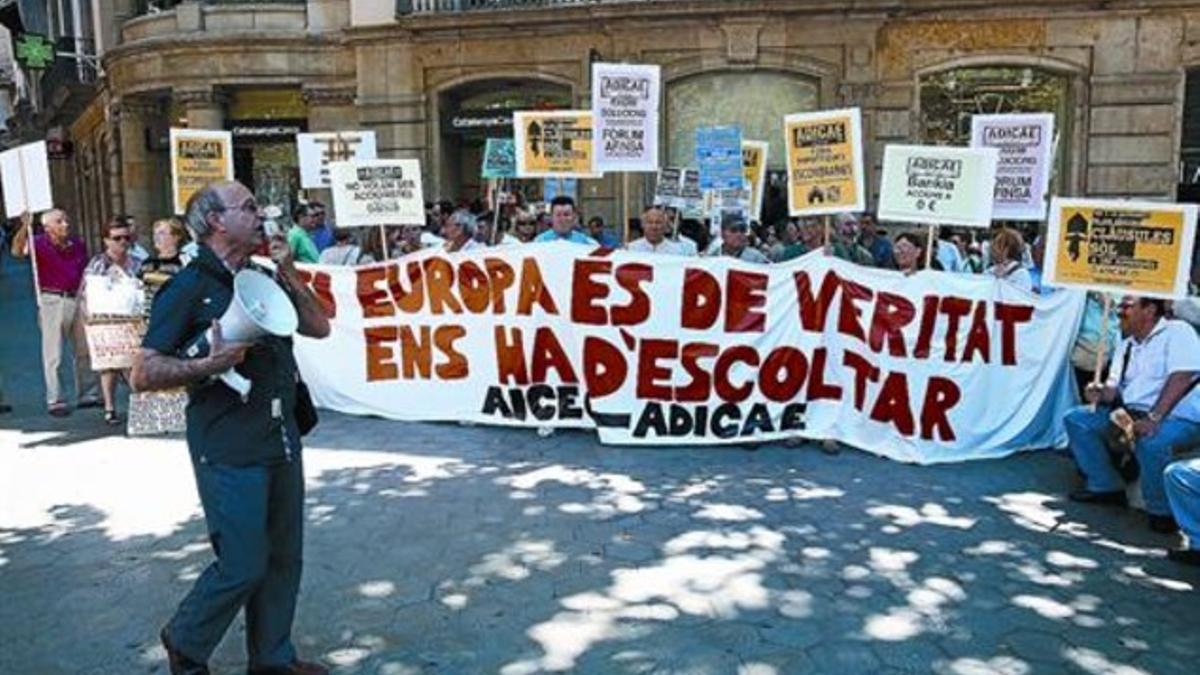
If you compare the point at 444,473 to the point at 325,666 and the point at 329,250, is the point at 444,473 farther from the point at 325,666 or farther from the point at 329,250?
the point at 329,250

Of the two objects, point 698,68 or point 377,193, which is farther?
point 698,68

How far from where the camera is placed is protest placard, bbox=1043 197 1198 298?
20.2 feet

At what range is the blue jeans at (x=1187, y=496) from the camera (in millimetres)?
5102

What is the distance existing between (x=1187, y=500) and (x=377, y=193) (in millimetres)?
6704

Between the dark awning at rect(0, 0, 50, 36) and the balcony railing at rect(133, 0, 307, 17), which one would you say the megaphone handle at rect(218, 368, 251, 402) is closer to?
the balcony railing at rect(133, 0, 307, 17)

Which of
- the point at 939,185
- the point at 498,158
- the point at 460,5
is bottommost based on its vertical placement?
the point at 939,185

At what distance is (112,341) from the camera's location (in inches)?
336

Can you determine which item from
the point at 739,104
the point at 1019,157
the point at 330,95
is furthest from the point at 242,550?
the point at 330,95

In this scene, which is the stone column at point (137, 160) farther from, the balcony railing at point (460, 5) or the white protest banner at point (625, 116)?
the white protest banner at point (625, 116)

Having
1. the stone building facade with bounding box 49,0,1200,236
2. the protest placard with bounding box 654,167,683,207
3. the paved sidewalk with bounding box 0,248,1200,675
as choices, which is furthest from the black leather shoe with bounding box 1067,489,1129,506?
the stone building facade with bounding box 49,0,1200,236

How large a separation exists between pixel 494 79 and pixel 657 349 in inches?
412

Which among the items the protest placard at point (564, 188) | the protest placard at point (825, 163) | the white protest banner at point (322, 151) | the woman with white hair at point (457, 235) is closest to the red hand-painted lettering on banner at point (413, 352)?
the woman with white hair at point (457, 235)

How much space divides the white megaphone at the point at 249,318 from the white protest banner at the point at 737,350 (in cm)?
430

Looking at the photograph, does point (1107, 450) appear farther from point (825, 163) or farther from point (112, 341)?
point (112, 341)
